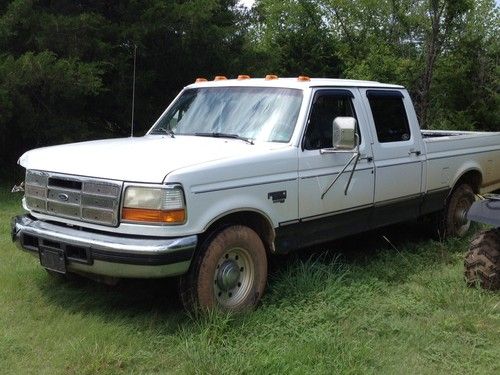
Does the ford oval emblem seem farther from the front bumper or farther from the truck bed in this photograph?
the truck bed

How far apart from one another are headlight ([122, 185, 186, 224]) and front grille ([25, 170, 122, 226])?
9 cm

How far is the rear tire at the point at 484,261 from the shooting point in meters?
5.16

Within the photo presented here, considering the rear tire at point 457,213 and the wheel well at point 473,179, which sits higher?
the wheel well at point 473,179

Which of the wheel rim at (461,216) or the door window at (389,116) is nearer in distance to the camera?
the door window at (389,116)

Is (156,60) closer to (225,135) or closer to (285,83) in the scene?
(285,83)

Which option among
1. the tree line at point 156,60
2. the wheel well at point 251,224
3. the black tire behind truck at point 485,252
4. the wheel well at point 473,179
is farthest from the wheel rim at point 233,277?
the tree line at point 156,60

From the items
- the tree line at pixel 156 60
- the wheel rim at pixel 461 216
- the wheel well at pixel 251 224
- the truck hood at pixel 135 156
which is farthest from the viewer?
the tree line at pixel 156 60

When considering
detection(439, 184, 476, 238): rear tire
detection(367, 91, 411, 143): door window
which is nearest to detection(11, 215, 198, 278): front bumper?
detection(367, 91, 411, 143): door window

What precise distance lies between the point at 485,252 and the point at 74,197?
3.38 meters

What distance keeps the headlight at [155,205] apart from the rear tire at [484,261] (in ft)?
8.60

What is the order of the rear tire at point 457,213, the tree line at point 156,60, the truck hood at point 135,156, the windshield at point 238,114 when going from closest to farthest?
the truck hood at point 135,156 → the windshield at point 238,114 → the rear tire at point 457,213 → the tree line at point 156,60

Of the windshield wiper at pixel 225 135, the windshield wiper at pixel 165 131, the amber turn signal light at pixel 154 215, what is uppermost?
the windshield wiper at pixel 225 135

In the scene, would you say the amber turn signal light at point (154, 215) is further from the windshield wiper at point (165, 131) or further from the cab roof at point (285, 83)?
the cab roof at point (285, 83)

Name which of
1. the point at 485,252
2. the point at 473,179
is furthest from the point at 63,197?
the point at 473,179
